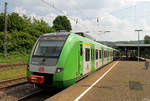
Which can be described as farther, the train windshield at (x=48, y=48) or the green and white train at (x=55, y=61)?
the train windshield at (x=48, y=48)

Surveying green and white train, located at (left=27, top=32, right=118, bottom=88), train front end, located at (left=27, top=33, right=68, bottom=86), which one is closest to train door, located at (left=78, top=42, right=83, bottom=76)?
green and white train, located at (left=27, top=32, right=118, bottom=88)

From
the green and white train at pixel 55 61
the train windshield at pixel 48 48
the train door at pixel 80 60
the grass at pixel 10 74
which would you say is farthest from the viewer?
the grass at pixel 10 74

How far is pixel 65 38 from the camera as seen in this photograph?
275 inches

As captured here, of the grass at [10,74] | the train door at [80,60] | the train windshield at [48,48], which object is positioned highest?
the train windshield at [48,48]

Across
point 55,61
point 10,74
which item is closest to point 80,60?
point 55,61

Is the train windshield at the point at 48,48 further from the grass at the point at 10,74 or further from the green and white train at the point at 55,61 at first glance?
the grass at the point at 10,74

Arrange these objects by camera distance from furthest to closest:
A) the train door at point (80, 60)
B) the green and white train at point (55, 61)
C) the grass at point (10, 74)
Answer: the grass at point (10, 74) → the train door at point (80, 60) → the green and white train at point (55, 61)

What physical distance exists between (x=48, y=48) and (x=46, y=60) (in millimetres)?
756

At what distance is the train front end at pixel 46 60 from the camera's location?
20.3 feet

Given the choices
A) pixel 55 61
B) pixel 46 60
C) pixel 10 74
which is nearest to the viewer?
pixel 55 61

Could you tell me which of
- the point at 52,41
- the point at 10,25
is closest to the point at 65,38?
the point at 52,41

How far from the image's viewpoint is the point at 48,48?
7035 millimetres

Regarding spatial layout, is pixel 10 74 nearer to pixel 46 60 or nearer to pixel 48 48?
pixel 48 48

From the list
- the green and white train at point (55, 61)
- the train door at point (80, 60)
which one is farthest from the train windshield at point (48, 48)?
the train door at point (80, 60)
